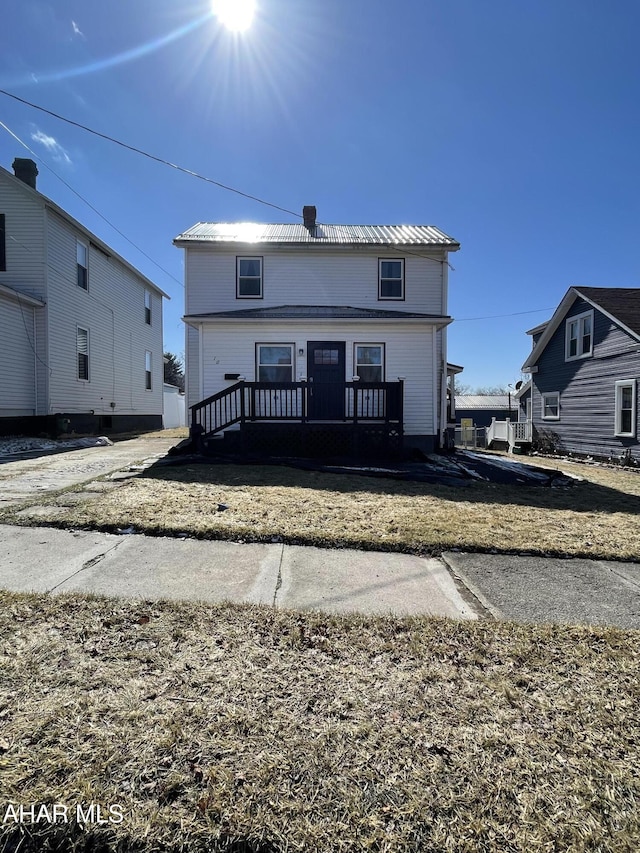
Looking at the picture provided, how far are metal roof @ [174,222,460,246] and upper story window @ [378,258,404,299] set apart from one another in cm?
55

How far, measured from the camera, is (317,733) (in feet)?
4.68

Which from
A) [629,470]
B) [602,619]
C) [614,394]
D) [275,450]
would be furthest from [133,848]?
[614,394]

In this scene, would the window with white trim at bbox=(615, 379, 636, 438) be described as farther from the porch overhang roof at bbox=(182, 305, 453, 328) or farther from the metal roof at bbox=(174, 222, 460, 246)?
the metal roof at bbox=(174, 222, 460, 246)

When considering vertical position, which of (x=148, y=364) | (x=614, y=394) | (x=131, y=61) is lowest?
(x=614, y=394)

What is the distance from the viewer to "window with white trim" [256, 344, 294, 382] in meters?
11.1

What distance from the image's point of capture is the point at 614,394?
42.8ft

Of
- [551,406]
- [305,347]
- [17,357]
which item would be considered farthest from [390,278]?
[17,357]

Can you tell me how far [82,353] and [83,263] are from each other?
11.4 feet

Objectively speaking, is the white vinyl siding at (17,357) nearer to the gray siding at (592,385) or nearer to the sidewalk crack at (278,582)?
the sidewalk crack at (278,582)

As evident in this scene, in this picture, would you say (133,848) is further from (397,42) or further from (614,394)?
(614,394)

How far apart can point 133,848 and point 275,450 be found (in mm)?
8475

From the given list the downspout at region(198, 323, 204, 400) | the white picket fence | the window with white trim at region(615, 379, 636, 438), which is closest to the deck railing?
the downspout at region(198, 323, 204, 400)

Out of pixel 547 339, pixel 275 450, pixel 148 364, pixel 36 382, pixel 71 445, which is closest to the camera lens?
pixel 275 450

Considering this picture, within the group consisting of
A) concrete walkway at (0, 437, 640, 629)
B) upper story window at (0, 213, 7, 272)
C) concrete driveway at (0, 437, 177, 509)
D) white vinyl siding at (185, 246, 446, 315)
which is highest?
upper story window at (0, 213, 7, 272)
